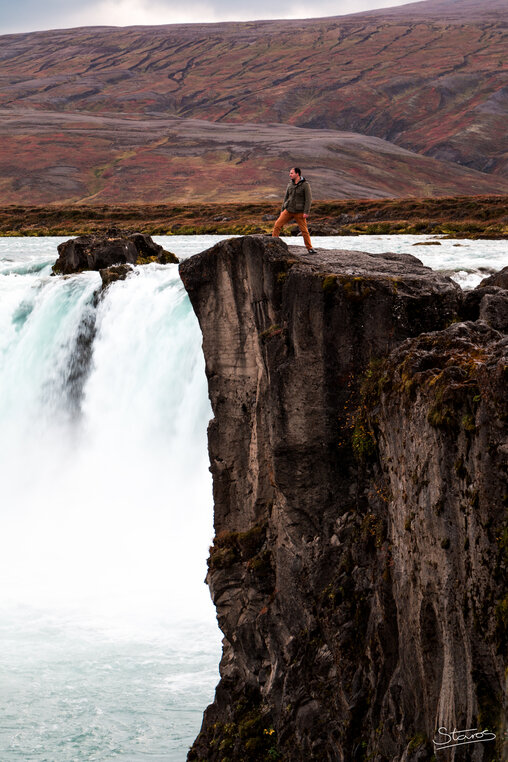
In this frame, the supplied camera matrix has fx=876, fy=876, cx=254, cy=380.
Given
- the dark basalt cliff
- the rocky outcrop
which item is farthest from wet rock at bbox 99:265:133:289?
the dark basalt cliff

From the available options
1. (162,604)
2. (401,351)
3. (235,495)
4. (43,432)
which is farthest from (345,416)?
(43,432)

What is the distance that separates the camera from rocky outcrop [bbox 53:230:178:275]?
41312 mm

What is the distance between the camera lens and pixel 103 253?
136ft

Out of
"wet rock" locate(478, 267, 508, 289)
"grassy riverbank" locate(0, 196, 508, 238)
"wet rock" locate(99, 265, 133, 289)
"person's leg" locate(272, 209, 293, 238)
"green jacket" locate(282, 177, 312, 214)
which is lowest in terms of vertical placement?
"wet rock" locate(478, 267, 508, 289)

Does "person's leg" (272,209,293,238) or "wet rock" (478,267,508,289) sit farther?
"person's leg" (272,209,293,238)

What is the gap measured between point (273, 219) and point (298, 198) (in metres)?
80.6

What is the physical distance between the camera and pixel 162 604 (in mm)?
24828

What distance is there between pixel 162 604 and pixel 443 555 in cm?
→ 1565

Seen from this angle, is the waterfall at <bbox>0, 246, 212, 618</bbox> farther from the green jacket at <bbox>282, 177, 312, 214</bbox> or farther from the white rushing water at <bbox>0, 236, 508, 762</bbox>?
the green jacket at <bbox>282, 177, 312, 214</bbox>

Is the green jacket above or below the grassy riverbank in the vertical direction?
below

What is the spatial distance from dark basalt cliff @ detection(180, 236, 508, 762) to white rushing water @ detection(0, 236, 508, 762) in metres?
4.45

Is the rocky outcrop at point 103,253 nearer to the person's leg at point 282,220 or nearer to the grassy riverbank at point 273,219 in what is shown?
the person's leg at point 282,220

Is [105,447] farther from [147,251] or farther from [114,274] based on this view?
[147,251]

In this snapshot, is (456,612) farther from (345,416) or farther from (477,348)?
(345,416)
